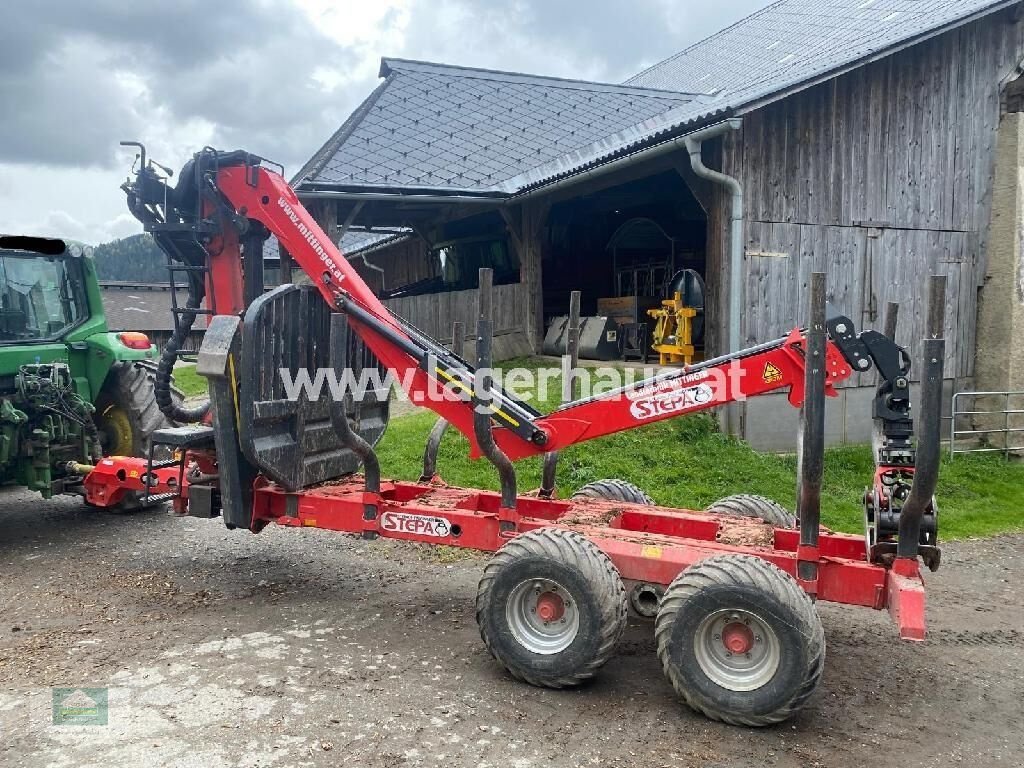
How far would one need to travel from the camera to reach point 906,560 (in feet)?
12.5

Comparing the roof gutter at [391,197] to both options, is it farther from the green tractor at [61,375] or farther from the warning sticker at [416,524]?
the warning sticker at [416,524]

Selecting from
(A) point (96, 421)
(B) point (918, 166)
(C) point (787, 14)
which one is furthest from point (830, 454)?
(C) point (787, 14)

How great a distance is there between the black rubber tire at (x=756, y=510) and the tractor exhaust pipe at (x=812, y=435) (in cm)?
117

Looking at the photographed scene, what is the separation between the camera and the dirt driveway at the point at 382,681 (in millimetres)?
3508

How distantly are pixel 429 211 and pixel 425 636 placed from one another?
40.2 feet

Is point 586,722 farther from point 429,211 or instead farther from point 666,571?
point 429,211

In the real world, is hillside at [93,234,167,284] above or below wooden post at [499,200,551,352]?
above

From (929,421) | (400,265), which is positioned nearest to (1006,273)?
(929,421)

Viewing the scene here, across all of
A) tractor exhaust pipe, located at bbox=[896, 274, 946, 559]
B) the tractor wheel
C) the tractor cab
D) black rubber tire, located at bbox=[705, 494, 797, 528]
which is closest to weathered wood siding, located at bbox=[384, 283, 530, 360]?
the tractor wheel

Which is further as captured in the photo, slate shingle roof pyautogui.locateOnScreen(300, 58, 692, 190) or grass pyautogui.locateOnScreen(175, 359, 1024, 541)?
slate shingle roof pyautogui.locateOnScreen(300, 58, 692, 190)

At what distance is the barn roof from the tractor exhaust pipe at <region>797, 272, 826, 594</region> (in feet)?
20.6

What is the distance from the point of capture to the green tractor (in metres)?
6.33

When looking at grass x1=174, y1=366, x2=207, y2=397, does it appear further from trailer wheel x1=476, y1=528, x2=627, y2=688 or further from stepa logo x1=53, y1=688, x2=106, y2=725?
trailer wheel x1=476, y1=528, x2=627, y2=688

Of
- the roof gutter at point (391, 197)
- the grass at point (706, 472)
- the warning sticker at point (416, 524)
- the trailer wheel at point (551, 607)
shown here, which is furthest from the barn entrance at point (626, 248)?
the trailer wheel at point (551, 607)
